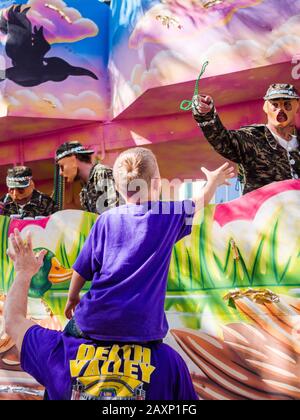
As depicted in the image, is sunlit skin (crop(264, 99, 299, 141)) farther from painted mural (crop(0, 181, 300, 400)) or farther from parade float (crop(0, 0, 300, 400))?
painted mural (crop(0, 181, 300, 400))

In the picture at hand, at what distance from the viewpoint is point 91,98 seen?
379cm

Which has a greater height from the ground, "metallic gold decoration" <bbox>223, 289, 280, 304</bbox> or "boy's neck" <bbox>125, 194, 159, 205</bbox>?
"boy's neck" <bbox>125, 194, 159, 205</bbox>

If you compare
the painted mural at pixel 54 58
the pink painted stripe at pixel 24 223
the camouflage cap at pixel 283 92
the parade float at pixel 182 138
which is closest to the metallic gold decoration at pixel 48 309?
the parade float at pixel 182 138

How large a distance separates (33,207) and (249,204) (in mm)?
1366

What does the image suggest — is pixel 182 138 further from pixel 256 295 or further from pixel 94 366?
pixel 94 366

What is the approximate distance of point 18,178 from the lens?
377 centimetres

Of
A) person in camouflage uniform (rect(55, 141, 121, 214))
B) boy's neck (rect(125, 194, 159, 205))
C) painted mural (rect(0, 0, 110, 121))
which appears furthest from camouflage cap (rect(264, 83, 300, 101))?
boy's neck (rect(125, 194, 159, 205))

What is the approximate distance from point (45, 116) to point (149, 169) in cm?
185

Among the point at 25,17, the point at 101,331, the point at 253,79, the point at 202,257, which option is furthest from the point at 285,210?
the point at 25,17

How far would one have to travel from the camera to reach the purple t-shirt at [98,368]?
2057mm

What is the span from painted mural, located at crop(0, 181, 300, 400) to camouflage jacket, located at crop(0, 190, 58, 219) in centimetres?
94

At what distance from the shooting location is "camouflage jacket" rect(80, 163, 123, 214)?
11.1 ft

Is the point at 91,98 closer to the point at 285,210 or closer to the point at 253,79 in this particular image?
the point at 253,79

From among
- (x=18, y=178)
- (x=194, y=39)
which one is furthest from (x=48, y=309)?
(x=194, y=39)
